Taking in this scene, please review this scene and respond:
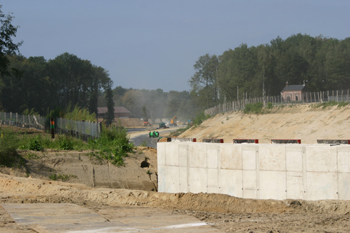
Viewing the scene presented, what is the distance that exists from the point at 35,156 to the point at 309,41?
120 m

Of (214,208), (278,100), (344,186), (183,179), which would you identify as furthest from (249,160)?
(278,100)

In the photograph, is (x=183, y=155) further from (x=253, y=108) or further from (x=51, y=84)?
(x=51, y=84)

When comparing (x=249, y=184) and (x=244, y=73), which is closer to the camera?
(x=249, y=184)

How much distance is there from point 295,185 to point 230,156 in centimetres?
357

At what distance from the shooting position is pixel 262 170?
19406 millimetres

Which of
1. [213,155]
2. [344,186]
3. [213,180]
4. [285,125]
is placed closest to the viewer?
[344,186]

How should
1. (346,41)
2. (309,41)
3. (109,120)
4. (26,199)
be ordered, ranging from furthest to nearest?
(309,41), (346,41), (109,120), (26,199)

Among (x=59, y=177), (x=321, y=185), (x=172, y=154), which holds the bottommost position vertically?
(x=59, y=177)

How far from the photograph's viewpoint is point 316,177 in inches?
699

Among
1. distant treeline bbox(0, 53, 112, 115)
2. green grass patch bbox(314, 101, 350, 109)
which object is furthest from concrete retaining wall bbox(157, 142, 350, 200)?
distant treeline bbox(0, 53, 112, 115)

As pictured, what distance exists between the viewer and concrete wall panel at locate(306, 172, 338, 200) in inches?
679

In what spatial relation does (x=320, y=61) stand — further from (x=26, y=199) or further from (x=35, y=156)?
(x=26, y=199)

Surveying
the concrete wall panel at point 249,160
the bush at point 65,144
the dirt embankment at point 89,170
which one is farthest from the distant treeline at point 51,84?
the concrete wall panel at point 249,160

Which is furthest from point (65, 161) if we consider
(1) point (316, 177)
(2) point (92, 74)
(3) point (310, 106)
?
(2) point (92, 74)
